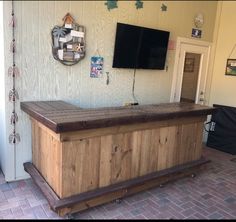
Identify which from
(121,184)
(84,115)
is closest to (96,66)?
(84,115)

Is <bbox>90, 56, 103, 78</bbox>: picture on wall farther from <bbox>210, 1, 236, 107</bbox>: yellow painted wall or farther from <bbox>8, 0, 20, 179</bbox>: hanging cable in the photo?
<bbox>210, 1, 236, 107</bbox>: yellow painted wall

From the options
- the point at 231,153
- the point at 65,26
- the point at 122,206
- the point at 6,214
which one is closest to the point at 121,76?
the point at 65,26

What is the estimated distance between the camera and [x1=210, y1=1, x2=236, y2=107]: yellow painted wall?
440cm

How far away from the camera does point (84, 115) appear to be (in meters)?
2.41

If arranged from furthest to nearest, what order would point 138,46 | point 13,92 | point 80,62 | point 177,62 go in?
1. point 177,62
2. point 138,46
3. point 80,62
4. point 13,92

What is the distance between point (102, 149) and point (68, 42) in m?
1.32

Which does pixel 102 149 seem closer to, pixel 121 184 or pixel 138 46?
pixel 121 184

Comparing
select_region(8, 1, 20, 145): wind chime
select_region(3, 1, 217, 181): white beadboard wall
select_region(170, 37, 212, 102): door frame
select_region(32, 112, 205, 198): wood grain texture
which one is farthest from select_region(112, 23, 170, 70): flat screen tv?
select_region(8, 1, 20, 145): wind chime

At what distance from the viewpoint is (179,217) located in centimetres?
245

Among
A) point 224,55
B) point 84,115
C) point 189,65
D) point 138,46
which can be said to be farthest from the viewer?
point 224,55

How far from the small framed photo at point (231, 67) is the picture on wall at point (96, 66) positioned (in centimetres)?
249

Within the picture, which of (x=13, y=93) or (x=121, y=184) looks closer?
(x=121, y=184)

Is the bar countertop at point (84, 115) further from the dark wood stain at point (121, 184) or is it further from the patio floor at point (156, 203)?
the patio floor at point (156, 203)

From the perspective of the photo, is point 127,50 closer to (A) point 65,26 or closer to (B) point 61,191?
(A) point 65,26
